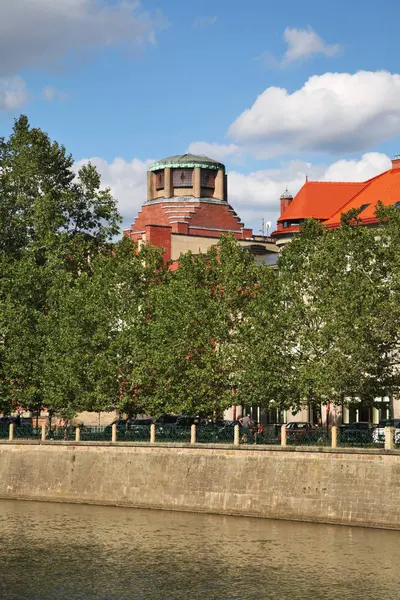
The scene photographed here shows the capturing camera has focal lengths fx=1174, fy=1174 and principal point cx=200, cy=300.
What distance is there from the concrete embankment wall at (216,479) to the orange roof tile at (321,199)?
90.9 feet

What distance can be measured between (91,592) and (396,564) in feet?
34.5

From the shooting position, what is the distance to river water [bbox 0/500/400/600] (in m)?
37.0

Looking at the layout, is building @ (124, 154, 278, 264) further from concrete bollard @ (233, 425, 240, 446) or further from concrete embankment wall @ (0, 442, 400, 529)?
concrete bollard @ (233, 425, 240, 446)

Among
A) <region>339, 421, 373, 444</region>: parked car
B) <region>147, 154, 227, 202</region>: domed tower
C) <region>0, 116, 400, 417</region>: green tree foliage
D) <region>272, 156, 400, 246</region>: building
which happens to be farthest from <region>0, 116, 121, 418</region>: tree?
<region>147, 154, 227, 202</region>: domed tower

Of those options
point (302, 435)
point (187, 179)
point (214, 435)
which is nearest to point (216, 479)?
point (214, 435)

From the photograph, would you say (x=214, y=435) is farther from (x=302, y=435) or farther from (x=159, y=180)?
(x=159, y=180)

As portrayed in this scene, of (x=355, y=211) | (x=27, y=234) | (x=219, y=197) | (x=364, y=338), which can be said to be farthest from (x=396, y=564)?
(x=219, y=197)

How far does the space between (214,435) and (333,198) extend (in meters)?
30.4

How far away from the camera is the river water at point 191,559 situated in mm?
37000

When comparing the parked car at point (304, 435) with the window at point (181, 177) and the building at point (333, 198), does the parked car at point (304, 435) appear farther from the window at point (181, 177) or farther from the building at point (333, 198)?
the window at point (181, 177)

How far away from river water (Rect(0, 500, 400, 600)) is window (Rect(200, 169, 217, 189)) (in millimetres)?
67063

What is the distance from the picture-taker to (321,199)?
269 ft

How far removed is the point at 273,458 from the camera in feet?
172

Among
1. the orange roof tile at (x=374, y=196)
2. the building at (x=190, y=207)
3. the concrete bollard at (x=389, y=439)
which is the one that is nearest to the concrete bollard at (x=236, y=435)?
the concrete bollard at (x=389, y=439)
